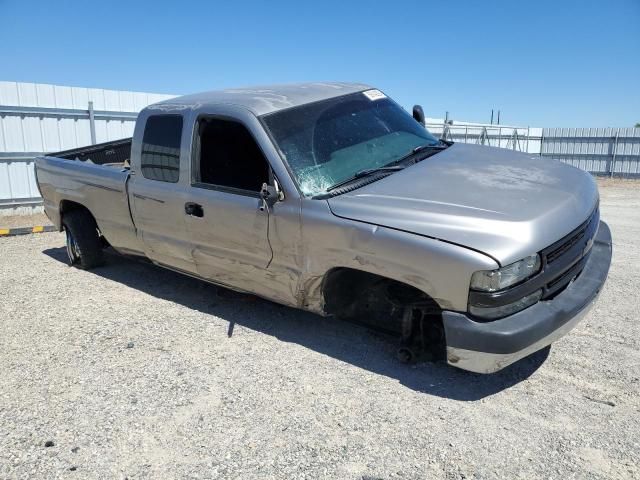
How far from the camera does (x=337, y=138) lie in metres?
3.80

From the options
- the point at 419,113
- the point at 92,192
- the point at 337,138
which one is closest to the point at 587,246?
the point at 337,138

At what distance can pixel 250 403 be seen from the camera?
3076 mm

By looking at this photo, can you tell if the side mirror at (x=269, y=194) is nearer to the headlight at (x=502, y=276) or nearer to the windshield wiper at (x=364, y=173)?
the windshield wiper at (x=364, y=173)

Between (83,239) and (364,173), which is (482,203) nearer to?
(364,173)

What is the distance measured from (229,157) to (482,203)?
211 cm

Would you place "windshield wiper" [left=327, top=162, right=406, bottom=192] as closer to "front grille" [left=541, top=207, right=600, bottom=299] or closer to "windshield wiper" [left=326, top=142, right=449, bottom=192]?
"windshield wiper" [left=326, top=142, right=449, bottom=192]

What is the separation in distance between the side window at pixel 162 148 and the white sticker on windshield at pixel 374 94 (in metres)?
1.70

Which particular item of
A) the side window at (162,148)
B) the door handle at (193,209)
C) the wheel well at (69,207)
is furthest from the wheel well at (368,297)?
the wheel well at (69,207)

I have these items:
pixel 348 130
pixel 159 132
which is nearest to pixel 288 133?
pixel 348 130

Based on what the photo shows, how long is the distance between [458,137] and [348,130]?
18.6 metres

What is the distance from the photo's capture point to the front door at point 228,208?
3736mm

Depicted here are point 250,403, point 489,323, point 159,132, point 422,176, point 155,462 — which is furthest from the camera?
point 159,132

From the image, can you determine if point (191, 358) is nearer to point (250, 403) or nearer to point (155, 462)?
point (250, 403)

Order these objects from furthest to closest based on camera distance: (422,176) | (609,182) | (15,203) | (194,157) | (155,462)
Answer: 1. (609,182)
2. (15,203)
3. (194,157)
4. (422,176)
5. (155,462)
